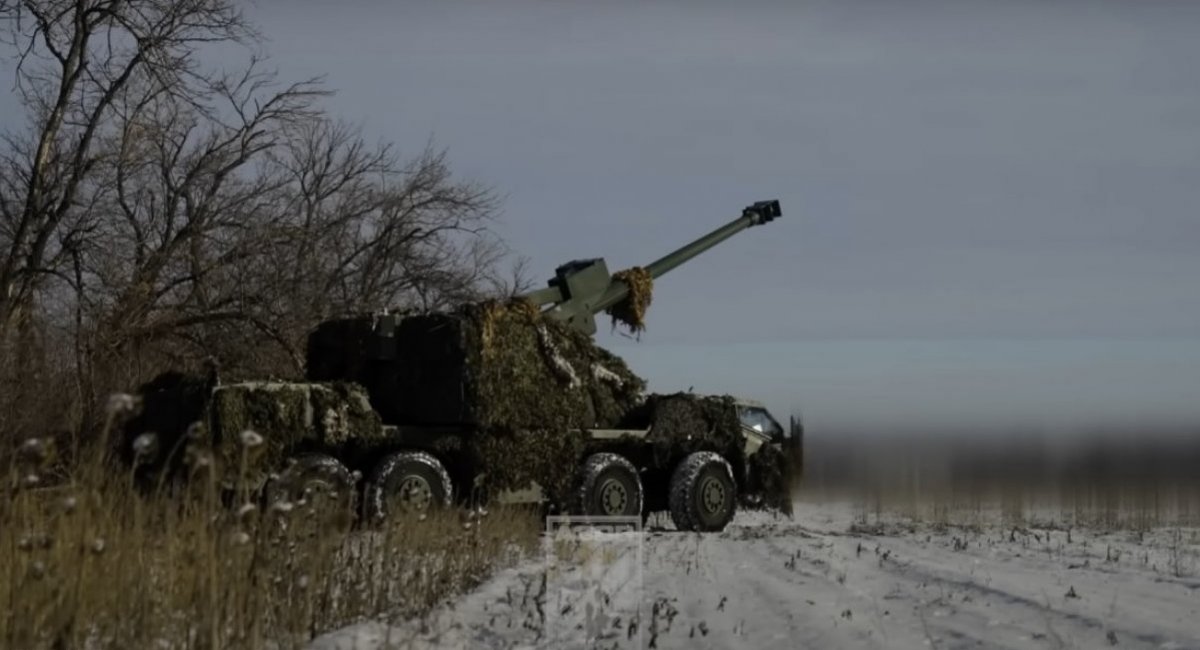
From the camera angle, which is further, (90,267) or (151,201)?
(151,201)

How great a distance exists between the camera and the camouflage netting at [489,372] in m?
14.7

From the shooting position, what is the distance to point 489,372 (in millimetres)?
14773

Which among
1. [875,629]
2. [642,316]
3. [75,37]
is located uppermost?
[75,37]

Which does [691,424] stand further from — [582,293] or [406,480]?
[406,480]

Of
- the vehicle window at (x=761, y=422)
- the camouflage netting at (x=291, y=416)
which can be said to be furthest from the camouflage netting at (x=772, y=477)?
the camouflage netting at (x=291, y=416)

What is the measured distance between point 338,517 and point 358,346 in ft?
30.2

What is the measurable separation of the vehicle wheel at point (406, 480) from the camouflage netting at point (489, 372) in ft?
2.24

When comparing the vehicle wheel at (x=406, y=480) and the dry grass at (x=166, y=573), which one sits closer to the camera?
the dry grass at (x=166, y=573)

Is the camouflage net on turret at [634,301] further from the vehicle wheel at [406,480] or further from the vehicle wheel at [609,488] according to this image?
the vehicle wheel at [406,480]

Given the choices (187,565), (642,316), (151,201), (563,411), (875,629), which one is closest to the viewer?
(187,565)

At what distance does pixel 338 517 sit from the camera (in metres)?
6.64

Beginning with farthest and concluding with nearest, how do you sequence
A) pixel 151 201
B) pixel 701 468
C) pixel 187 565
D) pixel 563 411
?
pixel 151 201, pixel 701 468, pixel 563 411, pixel 187 565

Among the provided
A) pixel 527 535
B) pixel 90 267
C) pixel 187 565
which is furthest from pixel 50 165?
pixel 187 565

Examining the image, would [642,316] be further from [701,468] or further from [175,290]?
[175,290]
